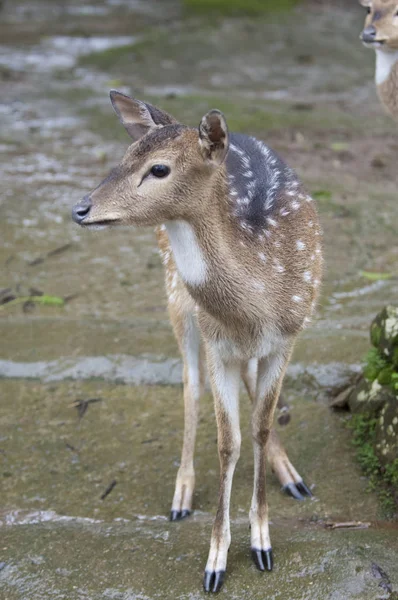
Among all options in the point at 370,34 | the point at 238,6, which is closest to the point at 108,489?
the point at 370,34

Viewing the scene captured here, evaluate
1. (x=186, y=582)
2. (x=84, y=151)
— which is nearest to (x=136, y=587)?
(x=186, y=582)

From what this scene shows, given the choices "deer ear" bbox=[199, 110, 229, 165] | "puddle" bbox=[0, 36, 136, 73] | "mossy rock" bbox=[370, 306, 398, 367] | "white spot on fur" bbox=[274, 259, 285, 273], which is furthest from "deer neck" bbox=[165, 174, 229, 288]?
"puddle" bbox=[0, 36, 136, 73]

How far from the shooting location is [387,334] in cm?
395

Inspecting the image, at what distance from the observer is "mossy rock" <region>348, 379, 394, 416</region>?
3.95 meters

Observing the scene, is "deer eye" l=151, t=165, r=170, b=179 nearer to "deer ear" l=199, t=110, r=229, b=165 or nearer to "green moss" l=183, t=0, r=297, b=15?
"deer ear" l=199, t=110, r=229, b=165

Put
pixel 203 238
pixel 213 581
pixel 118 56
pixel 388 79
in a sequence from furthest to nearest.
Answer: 1. pixel 118 56
2. pixel 388 79
3. pixel 213 581
4. pixel 203 238

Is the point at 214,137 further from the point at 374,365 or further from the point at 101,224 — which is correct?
the point at 374,365

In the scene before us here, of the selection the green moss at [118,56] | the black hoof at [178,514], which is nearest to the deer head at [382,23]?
the black hoof at [178,514]

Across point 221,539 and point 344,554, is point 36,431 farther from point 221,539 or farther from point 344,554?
point 344,554

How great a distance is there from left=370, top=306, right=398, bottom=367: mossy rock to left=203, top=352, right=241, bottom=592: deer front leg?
2.75 ft

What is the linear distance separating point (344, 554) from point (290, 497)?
54 centimetres

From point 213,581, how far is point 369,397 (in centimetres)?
126

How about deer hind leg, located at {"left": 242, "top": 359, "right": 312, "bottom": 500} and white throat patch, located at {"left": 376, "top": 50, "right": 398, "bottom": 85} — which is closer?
deer hind leg, located at {"left": 242, "top": 359, "right": 312, "bottom": 500}

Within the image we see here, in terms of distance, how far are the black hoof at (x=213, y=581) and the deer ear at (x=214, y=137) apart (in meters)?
1.53
